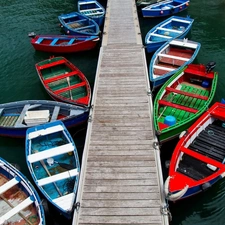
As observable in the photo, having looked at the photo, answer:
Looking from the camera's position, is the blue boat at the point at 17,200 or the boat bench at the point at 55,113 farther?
the boat bench at the point at 55,113

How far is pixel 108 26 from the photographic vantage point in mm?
23234

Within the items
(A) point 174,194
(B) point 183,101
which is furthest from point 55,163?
(B) point 183,101

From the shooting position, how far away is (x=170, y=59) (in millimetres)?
19875

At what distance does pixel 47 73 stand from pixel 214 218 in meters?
15.1

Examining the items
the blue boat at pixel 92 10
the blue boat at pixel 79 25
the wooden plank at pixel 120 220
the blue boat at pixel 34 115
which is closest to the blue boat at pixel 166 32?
the blue boat at pixel 79 25

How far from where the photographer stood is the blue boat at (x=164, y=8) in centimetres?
2741

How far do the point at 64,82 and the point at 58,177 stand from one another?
8933mm

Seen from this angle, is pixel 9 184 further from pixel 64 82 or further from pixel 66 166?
pixel 64 82

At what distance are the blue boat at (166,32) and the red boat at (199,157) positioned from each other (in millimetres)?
8542

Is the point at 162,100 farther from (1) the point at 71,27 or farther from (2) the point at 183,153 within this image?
(1) the point at 71,27

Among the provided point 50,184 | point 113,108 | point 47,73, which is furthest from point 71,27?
point 50,184

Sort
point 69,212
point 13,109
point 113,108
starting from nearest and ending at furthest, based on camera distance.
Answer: point 69,212 < point 113,108 < point 13,109

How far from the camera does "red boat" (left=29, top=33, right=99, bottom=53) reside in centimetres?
2230

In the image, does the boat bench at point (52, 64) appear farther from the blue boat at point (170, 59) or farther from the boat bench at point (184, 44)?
the boat bench at point (184, 44)
